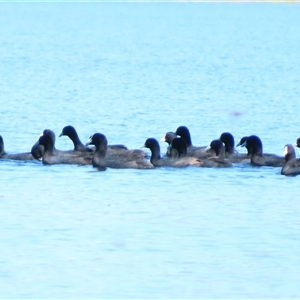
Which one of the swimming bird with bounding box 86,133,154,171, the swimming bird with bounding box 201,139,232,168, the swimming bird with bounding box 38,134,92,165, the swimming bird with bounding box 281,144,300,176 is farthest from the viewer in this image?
the swimming bird with bounding box 38,134,92,165

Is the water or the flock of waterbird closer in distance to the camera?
the water

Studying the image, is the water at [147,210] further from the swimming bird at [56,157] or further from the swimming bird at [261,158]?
the swimming bird at [56,157]

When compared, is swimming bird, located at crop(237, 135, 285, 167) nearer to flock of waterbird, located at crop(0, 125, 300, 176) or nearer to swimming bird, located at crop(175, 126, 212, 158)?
flock of waterbird, located at crop(0, 125, 300, 176)

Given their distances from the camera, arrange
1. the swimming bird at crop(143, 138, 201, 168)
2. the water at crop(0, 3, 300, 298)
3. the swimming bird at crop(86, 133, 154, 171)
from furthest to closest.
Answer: the swimming bird at crop(143, 138, 201, 168), the swimming bird at crop(86, 133, 154, 171), the water at crop(0, 3, 300, 298)

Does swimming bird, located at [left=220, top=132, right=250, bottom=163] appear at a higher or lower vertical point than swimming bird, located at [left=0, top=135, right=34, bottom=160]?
higher

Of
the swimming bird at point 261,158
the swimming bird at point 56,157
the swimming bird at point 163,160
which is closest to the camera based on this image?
the swimming bird at point 163,160

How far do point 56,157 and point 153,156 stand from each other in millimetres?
1750

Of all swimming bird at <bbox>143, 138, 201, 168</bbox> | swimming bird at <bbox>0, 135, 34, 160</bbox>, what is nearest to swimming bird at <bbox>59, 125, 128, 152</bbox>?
swimming bird at <bbox>143, 138, 201, 168</bbox>

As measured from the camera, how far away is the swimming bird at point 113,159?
2412 cm

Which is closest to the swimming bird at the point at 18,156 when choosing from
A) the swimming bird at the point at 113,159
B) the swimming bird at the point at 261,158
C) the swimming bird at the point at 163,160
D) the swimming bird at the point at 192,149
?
the swimming bird at the point at 113,159

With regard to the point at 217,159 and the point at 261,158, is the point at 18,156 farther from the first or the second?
the point at 261,158

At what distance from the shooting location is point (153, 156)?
24.5 meters

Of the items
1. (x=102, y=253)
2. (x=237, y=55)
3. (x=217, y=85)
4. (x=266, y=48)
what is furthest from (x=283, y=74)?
(x=102, y=253)

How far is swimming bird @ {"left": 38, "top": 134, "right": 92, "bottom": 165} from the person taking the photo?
2470 centimetres
